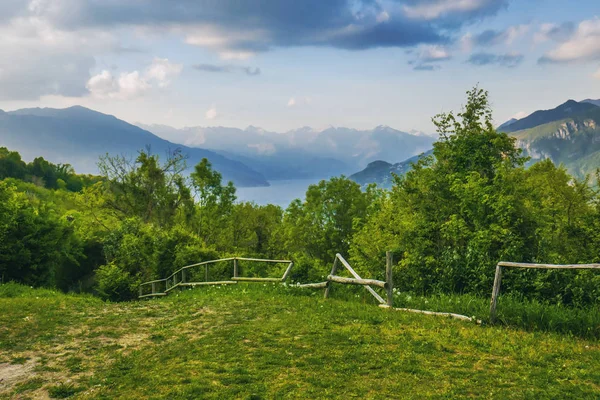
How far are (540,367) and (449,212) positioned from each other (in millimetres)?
13962

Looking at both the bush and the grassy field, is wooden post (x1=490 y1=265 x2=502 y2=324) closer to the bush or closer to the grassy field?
the grassy field

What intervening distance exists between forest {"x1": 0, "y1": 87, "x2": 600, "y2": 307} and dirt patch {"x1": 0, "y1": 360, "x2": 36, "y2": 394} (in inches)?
443

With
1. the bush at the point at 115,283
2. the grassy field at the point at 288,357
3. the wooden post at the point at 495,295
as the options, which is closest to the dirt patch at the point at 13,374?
the grassy field at the point at 288,357

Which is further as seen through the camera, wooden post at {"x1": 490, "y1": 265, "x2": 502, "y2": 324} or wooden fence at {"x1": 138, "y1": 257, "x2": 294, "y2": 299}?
wooden fence at {"x1": 138, "y1": 257, "x2": 294, "y2": 299}

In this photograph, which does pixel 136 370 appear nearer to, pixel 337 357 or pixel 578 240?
pixel 337 357

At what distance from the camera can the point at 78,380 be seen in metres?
7.59

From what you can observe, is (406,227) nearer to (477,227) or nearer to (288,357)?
(477,227)

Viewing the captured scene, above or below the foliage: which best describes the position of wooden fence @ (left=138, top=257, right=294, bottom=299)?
below

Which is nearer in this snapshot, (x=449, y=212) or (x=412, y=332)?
(x=412, y=332)

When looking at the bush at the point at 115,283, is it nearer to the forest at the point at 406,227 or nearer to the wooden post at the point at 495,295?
the forest at the point at 406,227

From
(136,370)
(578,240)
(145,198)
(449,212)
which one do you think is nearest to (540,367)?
(136,370)

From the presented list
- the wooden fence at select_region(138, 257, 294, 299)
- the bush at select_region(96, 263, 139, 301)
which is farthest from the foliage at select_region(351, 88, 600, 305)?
the bush at select_region(96, 263, 139, 301)

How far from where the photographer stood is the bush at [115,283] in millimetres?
28734

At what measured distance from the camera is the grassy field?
6.70 metres
